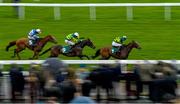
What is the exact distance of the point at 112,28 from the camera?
59.7 ft

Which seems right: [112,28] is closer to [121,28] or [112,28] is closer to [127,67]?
[121,28]

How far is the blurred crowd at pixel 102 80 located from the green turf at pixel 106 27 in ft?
10.0

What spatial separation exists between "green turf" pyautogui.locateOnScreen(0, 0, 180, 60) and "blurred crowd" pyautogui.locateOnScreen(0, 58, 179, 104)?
3053 mm

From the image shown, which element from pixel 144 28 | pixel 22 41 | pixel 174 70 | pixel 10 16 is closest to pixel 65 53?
pixel 22 41

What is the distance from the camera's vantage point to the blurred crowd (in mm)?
11586

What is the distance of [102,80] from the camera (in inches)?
475

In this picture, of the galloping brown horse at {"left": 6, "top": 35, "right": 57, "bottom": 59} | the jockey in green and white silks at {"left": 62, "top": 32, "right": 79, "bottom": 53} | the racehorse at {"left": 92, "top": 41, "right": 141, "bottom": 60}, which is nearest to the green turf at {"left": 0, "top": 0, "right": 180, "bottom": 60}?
the galloping brown horse at {"left": 6, "top": 35, "right": 57, "bottom": 59}

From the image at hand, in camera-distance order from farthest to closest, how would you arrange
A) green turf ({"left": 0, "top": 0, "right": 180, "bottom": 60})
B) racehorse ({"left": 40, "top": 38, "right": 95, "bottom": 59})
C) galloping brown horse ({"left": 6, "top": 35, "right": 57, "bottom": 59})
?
green turf ({"left": 0, "top": 0, "right": 180, "bottom": 60})
galloping brown horse ({"left": 6, "top": 35, "right": 57, "bottom": 59})
racehorse ({"left": 40, "top": 38, "right": 95, "bottom": 59})

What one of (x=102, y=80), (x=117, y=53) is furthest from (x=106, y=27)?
(x=102, y=80)

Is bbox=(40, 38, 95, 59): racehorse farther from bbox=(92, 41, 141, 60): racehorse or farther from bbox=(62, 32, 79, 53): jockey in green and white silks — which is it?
bbox=(92, 41, 141, 60): racehorse

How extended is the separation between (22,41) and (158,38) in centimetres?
399

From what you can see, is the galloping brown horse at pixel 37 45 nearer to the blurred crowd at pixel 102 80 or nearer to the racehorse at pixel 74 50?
the racehorse at pixel 74 50

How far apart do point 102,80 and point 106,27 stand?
6403 mm

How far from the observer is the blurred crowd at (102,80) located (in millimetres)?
11586
